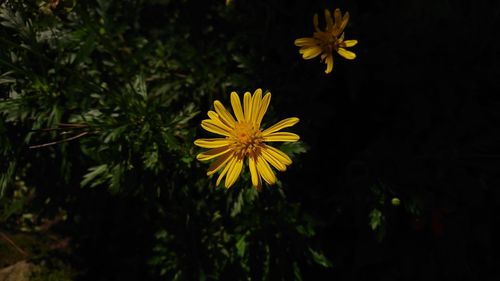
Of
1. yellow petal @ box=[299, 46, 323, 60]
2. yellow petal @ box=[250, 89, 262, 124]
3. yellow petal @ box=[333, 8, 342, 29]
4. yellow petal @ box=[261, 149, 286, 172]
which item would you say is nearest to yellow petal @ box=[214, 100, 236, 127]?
yellow petal @ box=[250, 89, 262, 124]

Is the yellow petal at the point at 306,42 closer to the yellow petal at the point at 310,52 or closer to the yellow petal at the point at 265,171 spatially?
the yellow petal at the point at 310,52

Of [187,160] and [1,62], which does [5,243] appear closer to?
[1,62]

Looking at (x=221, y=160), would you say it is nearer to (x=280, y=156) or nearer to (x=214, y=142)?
(x=214, y=142)

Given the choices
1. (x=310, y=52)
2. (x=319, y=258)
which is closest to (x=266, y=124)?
(x=310, y=52)

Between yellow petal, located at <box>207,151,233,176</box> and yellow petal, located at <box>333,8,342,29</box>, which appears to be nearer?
yellow petal, located at <box>207,151,233,176</box>

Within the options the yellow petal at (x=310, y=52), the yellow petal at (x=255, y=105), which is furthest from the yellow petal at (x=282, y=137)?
the yellow petal at (x=310, y=52)

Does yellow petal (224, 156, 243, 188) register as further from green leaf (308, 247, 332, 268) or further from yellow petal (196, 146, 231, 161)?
green leaf (308, 247, 332, 268)
